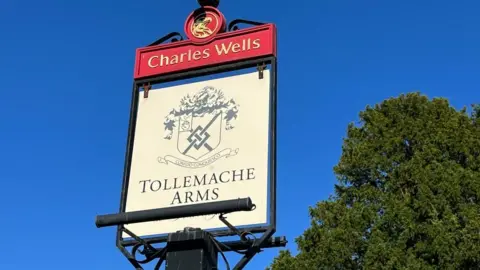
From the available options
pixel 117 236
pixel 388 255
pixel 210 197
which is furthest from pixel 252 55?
pixel 388 255

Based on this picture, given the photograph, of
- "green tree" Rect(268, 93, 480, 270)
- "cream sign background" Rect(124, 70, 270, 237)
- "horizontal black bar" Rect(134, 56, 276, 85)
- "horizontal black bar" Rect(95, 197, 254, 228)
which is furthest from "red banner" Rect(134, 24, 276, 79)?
"green tree" Rect(268, 93, 480, 270)

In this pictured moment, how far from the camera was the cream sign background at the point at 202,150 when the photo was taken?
20.8ft

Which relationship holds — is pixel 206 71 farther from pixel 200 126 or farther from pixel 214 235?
pixel 214 235

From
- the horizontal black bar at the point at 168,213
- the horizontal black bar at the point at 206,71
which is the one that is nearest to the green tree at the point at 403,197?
the horizontal black bar at the point at 206,71

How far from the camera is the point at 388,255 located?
1324cm

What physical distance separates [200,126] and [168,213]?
1133 millimetres

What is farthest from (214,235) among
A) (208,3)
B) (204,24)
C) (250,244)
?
(208,3)

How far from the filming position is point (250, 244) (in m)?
6.09

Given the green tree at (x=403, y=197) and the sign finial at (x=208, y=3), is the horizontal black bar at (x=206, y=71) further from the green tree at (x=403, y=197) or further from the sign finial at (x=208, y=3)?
the green tree at (x=403, y=197)

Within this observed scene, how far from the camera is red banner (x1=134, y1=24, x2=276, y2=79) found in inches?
277

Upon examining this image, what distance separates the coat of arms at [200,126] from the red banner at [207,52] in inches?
16.7

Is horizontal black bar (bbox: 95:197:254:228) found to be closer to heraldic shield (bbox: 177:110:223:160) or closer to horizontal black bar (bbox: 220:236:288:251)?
horizontal black bar (bbox: 220:236:288:251)

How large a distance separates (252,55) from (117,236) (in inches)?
94.7

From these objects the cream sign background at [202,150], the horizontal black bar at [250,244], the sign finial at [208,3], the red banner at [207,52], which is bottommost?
the horizontal black bar at [250,244]
